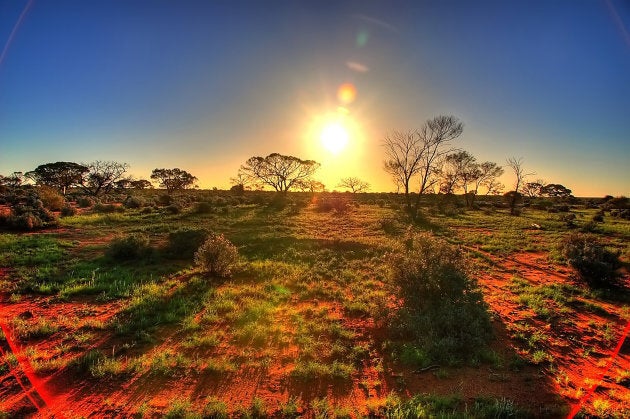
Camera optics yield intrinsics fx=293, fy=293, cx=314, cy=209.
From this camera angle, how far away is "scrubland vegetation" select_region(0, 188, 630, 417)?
5348 mm

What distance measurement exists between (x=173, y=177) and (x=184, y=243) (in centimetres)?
6561

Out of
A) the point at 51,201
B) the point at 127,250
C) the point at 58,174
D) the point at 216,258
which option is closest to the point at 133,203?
the point at 51,201

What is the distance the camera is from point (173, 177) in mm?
73875

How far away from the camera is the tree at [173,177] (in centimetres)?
7262

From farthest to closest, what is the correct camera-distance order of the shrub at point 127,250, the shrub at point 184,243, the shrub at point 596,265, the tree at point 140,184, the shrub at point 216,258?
the tree at point 140,184 < the shrub at point 184,243 < the shrub at point 127,250 < the shrub at point 216,258 < the shrub at point 596,265

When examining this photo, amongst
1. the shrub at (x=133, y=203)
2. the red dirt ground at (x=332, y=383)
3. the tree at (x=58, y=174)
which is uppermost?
the tree at (x=58, y=174)

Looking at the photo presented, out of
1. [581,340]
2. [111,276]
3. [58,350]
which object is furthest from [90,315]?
[581,340]

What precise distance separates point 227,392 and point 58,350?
4.38 metres

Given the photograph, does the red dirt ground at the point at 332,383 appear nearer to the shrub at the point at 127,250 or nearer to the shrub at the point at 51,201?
the shrub at the point at 127,250

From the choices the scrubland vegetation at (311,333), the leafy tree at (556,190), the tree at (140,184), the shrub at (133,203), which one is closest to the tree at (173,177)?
the tree at (140,184)

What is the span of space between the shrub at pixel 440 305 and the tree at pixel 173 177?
246ft

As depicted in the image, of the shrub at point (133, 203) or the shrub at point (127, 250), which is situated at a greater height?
the shrub at point (133, 203)

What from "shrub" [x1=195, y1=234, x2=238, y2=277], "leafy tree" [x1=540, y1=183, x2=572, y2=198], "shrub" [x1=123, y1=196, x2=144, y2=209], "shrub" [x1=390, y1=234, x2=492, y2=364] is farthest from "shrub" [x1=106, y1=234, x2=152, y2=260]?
"leafy tree" [x1=540, y1=183, x2=572, y2=198]

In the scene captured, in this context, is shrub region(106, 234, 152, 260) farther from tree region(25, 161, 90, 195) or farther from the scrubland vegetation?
tree region(25, 161, 90, 195)
